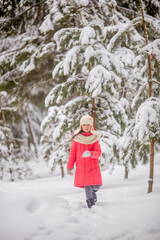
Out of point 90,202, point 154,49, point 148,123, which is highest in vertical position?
point 154,49

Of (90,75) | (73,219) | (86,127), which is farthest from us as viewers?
(90,75)

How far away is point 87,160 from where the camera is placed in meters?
3.79

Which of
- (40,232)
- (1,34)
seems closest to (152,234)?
(40,232)

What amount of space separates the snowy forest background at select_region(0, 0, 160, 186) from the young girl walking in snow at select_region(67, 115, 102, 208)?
96 cm

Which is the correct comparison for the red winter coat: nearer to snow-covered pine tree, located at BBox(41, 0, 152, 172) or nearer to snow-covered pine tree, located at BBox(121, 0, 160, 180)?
snow-covered pine tree, located at BBox(121, 0, 160, 180)

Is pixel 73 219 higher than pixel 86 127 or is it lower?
lower

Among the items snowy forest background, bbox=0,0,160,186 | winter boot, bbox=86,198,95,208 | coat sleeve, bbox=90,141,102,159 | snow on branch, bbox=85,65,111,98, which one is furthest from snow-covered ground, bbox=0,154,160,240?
snow on branch, bbox=85,65,111,98

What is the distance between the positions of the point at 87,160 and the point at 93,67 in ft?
10.8

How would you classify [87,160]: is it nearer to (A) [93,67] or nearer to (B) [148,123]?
(B) [148,123]

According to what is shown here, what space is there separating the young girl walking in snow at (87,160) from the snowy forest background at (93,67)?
0.96 meters

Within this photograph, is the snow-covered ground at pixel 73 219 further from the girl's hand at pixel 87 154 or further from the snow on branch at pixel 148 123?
the snow on branch at pixel 148 123

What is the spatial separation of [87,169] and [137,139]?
1.33 meters

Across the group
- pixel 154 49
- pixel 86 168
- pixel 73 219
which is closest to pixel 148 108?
pixel 154 49

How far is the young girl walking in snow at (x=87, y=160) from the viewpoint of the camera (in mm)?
3740
